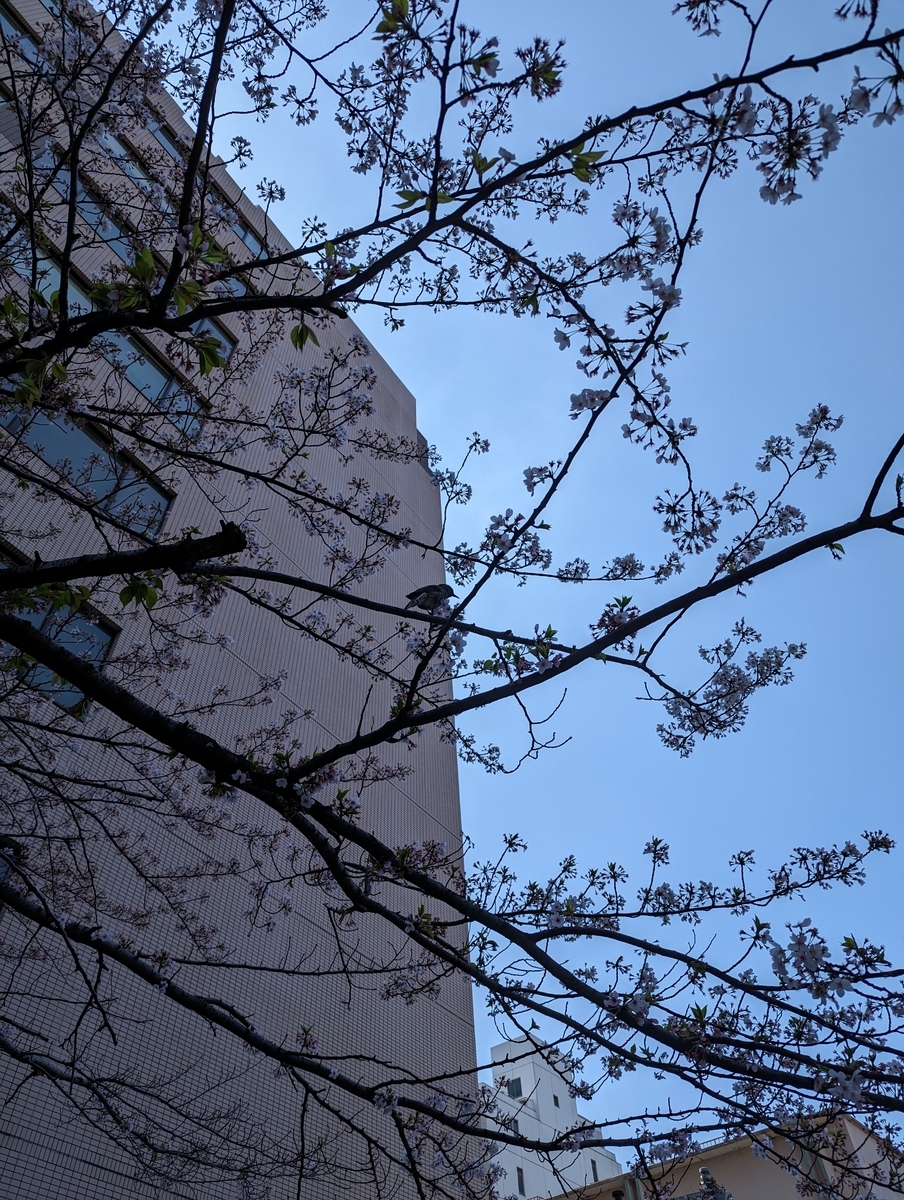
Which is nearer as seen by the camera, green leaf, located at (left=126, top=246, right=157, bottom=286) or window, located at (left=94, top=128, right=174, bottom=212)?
green leaf, located at (left=126, top=246, right=157, bottom=286)

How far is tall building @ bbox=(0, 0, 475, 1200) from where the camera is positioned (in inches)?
158

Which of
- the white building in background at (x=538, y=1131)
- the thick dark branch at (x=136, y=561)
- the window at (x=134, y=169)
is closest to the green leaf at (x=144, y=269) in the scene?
the thick dark branch at (x=136, y=561)

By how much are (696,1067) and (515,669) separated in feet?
4.12

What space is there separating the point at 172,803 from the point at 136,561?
2.39 m

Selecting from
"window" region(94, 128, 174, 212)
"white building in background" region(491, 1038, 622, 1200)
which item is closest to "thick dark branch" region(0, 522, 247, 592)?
"window" region(94, 128, 174, 212)

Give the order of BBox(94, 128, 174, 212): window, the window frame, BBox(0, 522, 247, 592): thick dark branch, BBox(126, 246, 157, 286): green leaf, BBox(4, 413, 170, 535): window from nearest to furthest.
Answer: BBox(0, 522, 247, 592): thick dark branch, BBox(126, 246, 157, 286): green leaf, BBox(94, 128, 174, 212): window, the window frame, BBox(4, 413, 170, 535): window

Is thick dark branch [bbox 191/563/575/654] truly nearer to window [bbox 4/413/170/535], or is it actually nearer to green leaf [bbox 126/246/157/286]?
green leaf [bbox 126/246/157/286]

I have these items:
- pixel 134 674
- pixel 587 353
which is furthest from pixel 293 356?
pixel 587 353

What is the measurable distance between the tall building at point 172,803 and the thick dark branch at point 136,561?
19.0 inches

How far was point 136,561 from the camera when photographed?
2389 millimetres

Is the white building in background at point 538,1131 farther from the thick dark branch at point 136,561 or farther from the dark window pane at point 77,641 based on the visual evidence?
the thick dark branch at point 136,561

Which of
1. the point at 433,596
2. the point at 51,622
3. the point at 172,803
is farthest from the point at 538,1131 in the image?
the point at 433,596

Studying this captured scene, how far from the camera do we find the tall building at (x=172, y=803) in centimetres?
401

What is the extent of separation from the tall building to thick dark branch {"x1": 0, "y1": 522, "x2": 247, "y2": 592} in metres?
0.48
